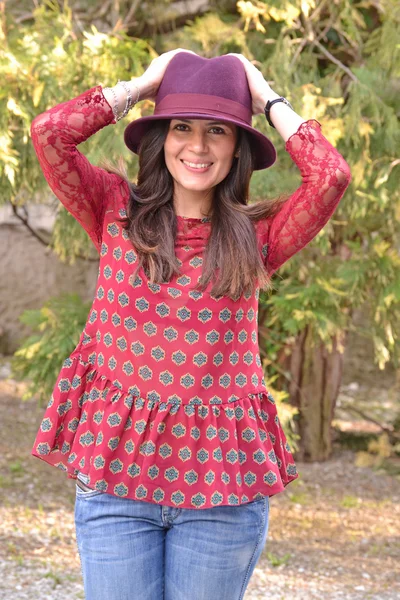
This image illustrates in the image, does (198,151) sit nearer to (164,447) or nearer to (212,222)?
(212,222)

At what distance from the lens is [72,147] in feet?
6.66

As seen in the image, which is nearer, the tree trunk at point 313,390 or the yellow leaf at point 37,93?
the yellow leaf at point 37,93

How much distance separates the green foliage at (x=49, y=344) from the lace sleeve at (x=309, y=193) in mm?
2511

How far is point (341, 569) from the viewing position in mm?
3979

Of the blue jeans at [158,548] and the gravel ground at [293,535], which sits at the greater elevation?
the blue jeans at [158,548]

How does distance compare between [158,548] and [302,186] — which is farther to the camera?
[302,186]

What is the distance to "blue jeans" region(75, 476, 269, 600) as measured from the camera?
1913 mm

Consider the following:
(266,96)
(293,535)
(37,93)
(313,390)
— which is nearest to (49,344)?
(37,93)

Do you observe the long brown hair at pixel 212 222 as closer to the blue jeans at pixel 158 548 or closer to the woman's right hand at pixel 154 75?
the woman's right hand at pixel 154 75

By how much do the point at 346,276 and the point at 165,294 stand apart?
8.13 ft

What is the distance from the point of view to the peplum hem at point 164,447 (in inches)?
76.2

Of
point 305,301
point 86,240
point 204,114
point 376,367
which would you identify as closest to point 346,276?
point 305,301

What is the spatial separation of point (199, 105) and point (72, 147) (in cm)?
30

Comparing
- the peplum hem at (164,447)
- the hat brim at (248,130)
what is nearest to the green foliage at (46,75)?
the hat brim at (248,130)
